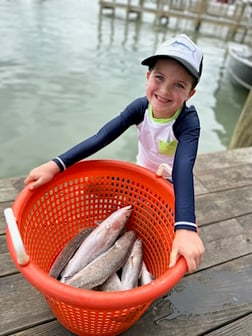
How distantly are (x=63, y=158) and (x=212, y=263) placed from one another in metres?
1.00

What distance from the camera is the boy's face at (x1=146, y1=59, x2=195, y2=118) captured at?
1.24 meters

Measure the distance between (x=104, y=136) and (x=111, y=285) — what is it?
684 mm

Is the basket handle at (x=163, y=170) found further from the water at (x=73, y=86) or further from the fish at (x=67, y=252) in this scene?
the water at (x=73, y=86)

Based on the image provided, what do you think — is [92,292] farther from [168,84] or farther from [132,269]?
[168,84]

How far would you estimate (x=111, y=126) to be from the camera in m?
1.49

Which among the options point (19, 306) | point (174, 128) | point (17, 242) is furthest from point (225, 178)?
point (17, 242)

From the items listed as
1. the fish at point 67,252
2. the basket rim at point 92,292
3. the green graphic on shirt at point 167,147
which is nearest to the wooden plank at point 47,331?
the fish at point 67,252

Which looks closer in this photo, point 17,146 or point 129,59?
point 17,146

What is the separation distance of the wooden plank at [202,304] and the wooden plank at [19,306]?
39 centimetres

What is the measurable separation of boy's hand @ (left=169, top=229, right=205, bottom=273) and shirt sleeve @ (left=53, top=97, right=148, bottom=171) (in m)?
0.59

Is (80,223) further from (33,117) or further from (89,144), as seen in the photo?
(33,117)

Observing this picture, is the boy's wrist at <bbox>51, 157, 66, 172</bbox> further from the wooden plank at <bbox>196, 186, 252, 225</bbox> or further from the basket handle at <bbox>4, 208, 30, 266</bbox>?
the wooden plank at <bbox>196, 186, 252, 225</bbox>

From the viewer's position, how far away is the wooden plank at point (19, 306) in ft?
4.07

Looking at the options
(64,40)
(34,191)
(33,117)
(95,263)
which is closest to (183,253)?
(95,263)
